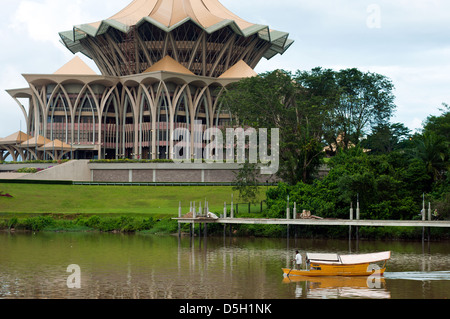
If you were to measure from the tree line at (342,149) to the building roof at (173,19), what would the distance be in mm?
29180

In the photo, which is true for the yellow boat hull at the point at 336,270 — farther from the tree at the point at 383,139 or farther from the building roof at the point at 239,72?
the building roof at the point at 239,72

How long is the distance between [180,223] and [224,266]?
54.3 feet

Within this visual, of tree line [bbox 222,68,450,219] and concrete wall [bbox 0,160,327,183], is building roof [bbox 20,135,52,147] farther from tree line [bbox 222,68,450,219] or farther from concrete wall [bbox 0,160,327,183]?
tree line [bbox 222,68,450,219]

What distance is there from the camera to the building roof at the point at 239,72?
365 ft

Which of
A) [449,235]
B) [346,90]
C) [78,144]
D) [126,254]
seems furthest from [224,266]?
[78,144]

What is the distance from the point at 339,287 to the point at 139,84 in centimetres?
8570

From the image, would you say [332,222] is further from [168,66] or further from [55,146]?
[168,66]

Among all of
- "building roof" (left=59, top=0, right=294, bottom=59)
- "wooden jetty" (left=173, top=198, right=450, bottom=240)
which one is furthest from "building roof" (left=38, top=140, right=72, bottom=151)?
"wooden jetty" (left=173, top=198, right=450, bottom=240)

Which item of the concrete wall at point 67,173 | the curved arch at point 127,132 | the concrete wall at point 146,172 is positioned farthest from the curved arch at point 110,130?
the concrete wall at point 67,173

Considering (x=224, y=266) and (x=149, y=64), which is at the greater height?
(x=149, y=64)

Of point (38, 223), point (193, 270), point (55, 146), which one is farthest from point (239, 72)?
point (193, 270)

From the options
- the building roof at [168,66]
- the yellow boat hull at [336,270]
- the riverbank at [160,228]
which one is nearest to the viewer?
the yellow boat hull at [336,270]
